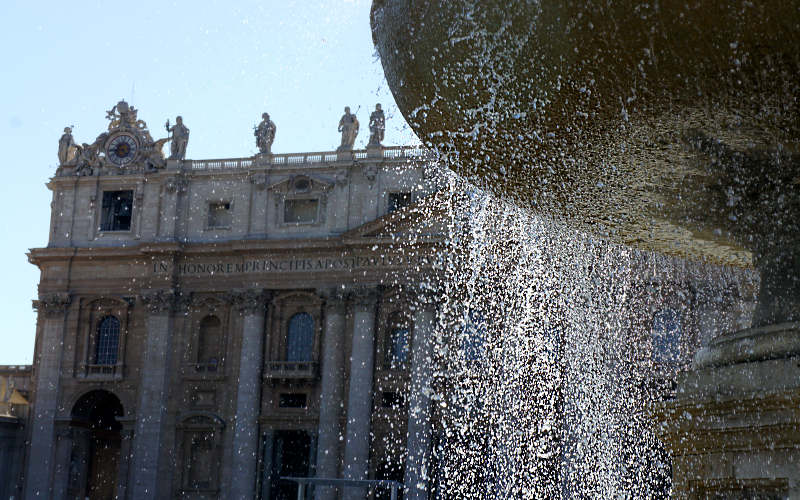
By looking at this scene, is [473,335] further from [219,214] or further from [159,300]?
[159,300]

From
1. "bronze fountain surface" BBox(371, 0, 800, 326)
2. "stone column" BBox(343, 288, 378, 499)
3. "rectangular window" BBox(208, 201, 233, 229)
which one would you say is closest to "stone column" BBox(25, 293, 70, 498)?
"rectangular window" BBox(208, 201, 233, 229)

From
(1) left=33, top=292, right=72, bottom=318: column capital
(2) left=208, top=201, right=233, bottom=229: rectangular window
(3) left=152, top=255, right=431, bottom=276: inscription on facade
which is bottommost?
(1) left=33, top=292, right=72, bottom=318: column capital

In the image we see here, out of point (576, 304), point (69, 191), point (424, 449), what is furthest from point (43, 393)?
point (576, 304)

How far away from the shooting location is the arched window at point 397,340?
3519 centimetres

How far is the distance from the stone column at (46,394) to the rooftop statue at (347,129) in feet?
39.3

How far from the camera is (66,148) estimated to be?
4150cm

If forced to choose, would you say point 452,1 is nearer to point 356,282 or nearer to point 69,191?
point 356,282

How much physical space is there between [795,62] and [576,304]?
25738 mm

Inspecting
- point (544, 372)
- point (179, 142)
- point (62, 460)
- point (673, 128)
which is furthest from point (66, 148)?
point (673, 128)

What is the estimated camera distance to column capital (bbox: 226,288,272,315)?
37.0 meters

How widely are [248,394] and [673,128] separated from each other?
32600mm

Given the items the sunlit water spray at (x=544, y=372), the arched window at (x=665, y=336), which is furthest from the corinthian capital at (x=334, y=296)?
the arched window at (x=665, y=336)

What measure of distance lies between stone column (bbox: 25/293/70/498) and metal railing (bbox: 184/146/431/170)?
725 cm

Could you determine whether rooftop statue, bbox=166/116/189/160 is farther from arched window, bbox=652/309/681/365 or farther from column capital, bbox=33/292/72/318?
arched window, bbox=652/309/681/365
